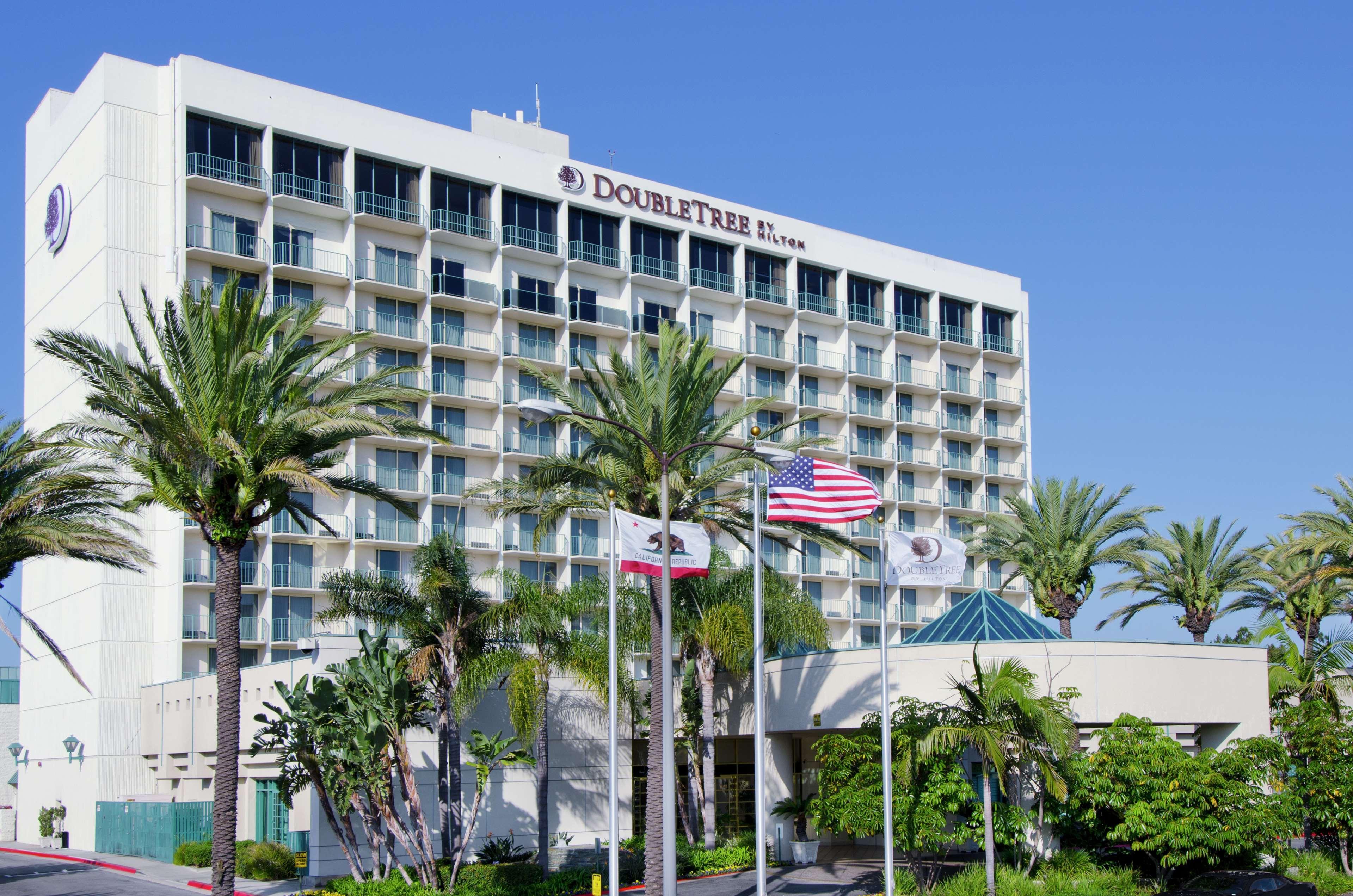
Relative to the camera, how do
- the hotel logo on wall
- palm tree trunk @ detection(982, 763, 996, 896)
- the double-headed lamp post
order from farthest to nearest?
the hotel logo on wall < palm tree trunk @ detection(982, 763, 996, 896) < the double-headed lamp post

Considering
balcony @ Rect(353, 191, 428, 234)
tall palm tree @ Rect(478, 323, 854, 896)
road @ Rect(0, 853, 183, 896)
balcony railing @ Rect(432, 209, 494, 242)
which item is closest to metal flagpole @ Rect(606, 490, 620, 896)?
tall palm tree @ Rect(478, 323, 854, 896)

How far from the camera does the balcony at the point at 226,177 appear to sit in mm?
53969

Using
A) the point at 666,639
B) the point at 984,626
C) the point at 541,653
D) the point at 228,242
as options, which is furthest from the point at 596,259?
the point at 666,639

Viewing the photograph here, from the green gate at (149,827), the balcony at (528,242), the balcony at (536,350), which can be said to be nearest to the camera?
the green gate at (149,827)

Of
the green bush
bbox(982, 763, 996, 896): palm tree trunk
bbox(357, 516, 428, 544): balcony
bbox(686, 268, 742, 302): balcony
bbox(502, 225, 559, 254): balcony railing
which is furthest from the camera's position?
bbox(686, 268, 742, 302): balcony

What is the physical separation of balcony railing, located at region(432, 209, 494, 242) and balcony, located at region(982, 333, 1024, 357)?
3321 centimetres

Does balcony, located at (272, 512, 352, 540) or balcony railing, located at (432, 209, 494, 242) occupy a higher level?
balcony railing, located at (432, 209, 494, 242)

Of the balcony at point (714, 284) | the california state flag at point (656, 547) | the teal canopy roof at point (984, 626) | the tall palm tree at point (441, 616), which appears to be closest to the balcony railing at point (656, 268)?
the balcony at point (714, 284)

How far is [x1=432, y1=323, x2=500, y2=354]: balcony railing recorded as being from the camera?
60469mm

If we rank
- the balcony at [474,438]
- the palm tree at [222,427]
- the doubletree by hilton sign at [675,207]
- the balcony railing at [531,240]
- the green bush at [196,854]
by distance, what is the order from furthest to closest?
1. the doubletree by hilton sign at [675,207]
2. the balcony railing at [531,240]
3. the balcony at [474,438]
4. the green bush at [196,854]
5. the palm tree at [222,427]

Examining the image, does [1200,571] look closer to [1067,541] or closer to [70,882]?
[1067,541]

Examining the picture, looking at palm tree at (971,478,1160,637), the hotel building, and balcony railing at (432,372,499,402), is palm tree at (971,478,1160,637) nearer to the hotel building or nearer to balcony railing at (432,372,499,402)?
the hotel building

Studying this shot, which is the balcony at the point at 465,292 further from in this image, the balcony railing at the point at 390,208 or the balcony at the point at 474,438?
the balcony at the point at 474,438

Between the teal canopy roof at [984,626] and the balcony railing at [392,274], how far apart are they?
30173 millimetres
